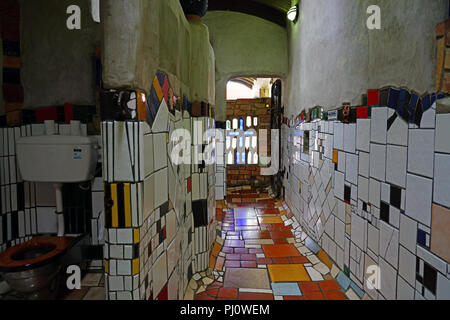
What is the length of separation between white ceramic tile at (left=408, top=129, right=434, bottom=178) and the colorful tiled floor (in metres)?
1.00

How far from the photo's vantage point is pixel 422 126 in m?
1.13

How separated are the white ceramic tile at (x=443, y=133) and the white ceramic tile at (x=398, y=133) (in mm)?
192

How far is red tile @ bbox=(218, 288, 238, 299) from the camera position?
6.13ft

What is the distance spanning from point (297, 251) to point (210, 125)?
1.46 m

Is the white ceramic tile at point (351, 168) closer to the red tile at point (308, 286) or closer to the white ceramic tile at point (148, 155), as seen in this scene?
the red tile at point (308, 286)

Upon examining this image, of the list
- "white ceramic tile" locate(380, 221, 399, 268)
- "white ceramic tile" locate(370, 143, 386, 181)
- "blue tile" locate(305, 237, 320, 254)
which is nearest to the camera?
"white ceramic tile" locate(380, 221, 399, 268)

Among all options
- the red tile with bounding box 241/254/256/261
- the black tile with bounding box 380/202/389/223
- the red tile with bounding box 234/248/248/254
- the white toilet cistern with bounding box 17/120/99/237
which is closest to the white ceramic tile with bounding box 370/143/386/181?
the black tile with bounding box 380/202/389/223

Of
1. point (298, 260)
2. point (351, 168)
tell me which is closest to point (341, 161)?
point (351, 168)

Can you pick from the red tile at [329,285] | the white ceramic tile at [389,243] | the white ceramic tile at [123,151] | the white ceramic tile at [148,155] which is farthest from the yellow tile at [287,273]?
the white ceramic tile at [123,151]

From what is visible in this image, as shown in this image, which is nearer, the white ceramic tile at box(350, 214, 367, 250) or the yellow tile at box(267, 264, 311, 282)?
the white ceramic tile at box(350, 214, 367, 250)

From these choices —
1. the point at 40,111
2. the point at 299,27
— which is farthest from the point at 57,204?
the point at 299,27

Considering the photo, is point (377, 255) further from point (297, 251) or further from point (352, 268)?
point (297, 251)

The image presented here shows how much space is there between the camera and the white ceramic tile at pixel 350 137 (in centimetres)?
173

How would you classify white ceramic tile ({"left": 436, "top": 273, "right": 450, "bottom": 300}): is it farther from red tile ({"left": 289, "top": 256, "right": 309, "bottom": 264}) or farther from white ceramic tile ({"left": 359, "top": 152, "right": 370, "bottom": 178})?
red tile ({"left": 289, "top": 256, "right": 309, "bottom": 264})
